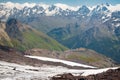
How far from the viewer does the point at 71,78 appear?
470 feet

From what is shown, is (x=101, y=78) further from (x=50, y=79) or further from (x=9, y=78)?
(x=9, y=78)

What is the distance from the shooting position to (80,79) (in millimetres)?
139875

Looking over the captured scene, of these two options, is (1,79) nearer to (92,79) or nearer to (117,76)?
(92,79)

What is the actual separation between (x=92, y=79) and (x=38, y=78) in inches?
1129

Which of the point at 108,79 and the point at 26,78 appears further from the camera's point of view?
the point at 26,78

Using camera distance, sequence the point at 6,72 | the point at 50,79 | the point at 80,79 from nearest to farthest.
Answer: the point at 80,79, the point at 50,79, the point at 6,72

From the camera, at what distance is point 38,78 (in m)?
159

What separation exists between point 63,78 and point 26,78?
71.1ft

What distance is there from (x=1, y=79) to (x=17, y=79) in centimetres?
707

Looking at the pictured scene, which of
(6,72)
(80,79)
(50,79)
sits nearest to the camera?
(80,79)

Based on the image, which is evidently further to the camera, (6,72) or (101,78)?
(6,72)

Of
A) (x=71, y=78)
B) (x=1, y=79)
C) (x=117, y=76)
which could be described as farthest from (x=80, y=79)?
(x=1, y=79)

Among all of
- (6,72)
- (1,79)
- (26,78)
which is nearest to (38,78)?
(26,78)

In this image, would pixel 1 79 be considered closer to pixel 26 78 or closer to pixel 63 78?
pixel 26 78
